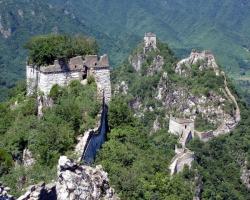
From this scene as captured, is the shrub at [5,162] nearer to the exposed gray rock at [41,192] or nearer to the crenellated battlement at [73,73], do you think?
the exposed gray rock at [41,192]

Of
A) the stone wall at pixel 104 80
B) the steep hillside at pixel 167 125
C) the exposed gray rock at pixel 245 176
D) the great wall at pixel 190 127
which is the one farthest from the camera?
the exposed gray rock at pixel 245 176

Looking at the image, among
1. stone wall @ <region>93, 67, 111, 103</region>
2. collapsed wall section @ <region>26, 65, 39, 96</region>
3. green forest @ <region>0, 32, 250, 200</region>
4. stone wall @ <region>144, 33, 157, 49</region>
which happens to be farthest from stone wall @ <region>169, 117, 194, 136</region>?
stone wall @ <region>144, 33, 157, 49</region>

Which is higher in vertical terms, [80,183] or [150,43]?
[150,43]

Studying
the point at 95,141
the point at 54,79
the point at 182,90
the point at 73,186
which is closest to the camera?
the point at 73,186

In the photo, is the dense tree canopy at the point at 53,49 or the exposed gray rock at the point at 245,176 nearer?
the dense tree canopy at the point at 53,49

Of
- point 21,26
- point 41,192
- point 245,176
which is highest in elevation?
point 41,192

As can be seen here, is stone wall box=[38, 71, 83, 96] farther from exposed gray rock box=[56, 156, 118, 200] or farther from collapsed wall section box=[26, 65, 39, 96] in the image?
exposed gray rock box=[56, 156, 118, 200]

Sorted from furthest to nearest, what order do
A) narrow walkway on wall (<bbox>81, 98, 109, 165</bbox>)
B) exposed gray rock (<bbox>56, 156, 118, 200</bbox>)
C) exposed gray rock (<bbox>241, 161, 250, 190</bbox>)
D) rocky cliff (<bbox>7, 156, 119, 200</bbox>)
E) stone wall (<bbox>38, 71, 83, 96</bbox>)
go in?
exposed gray rock (<bbox>241, 161, 250, 190</bbox>) → stone wall (<bbox>38, 71, 83, 96</bbox>) → narrow walkway on wall (<bbox>81, 98, 109, 165</bbox>) → exposed gray rock (<bbox>56, 156, 118, 200</bbox>) → rocky cliff (<bbox>7, 156, 119, 200</bbox>)

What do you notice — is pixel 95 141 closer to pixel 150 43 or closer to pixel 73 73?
pixel 73 73

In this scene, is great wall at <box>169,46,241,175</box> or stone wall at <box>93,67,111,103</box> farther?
great wall at <box>169,46,241,175</box>

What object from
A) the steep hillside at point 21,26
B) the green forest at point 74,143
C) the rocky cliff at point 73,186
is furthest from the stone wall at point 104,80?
the steep hillside at point 21,26

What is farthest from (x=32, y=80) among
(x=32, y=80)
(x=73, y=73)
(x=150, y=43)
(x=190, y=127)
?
(x=150, y=43)

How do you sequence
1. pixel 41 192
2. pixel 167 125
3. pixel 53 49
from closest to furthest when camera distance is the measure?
pixel 41 192 → pixel 53 49 → pixel 167 125
